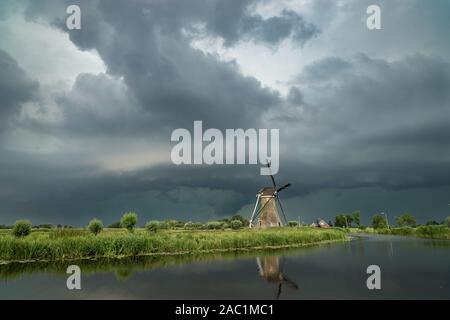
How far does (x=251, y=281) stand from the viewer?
54.3 feet

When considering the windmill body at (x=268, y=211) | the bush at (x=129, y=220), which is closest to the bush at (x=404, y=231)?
the windmill body at (x=268, y=211)

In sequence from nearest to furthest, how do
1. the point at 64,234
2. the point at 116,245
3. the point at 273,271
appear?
the point at 273,271
the point at 116,245
the point at 64,234

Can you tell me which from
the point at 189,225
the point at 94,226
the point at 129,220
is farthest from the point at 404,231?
the point at 94,226

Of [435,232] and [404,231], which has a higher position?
[435,232]

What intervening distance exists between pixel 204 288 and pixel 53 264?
11926 millimetres

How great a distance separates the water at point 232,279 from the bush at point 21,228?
14.2 metres

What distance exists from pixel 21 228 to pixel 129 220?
40.7ft

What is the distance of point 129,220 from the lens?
43.1 m

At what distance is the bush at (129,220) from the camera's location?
42.8 meters

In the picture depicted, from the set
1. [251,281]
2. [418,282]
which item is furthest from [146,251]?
[418,282]

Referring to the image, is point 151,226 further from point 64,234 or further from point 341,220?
point 341,220

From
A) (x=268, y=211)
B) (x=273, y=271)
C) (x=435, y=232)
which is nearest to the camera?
(x=273, y=271)

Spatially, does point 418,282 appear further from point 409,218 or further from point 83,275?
point 409,218
